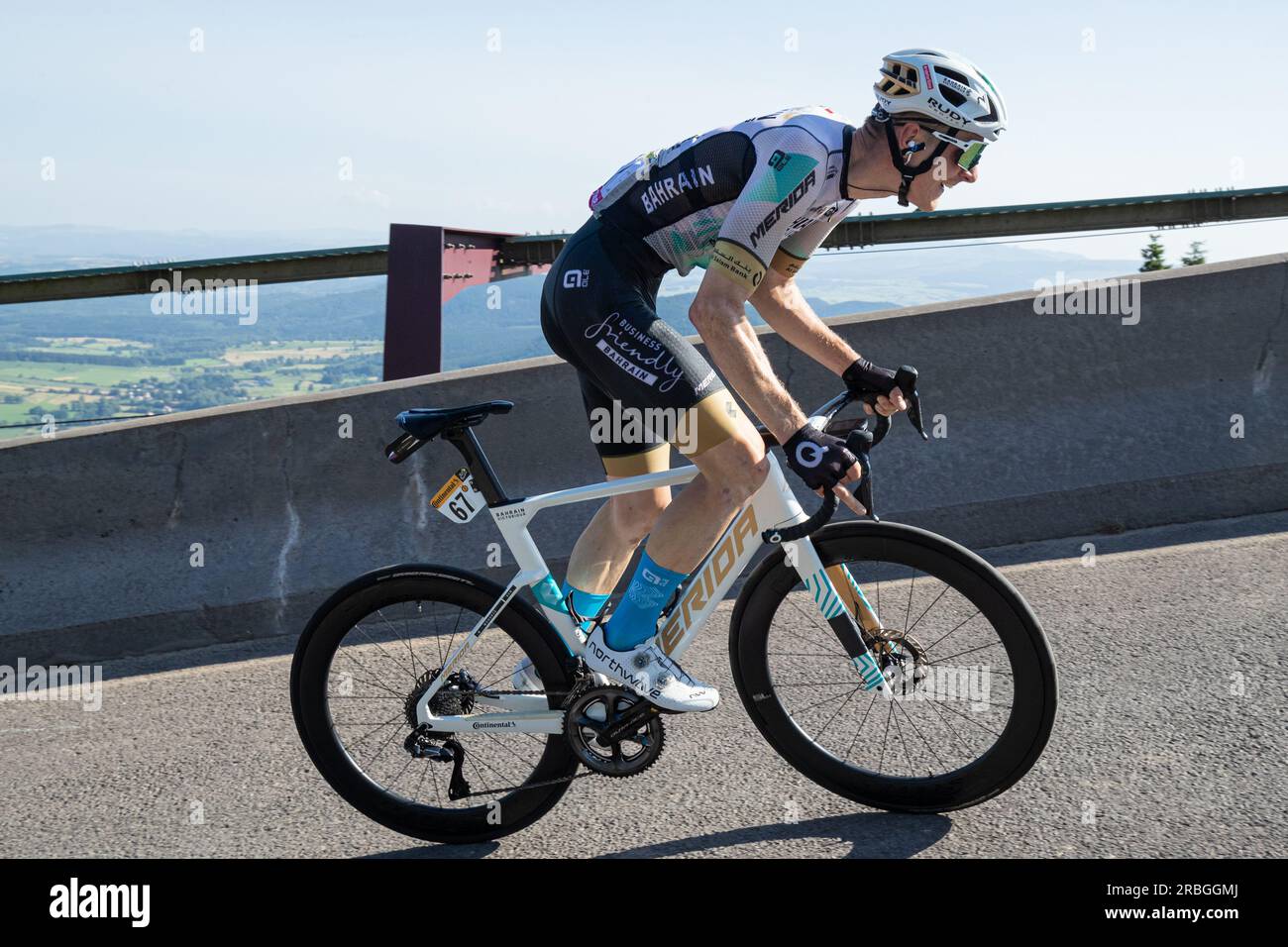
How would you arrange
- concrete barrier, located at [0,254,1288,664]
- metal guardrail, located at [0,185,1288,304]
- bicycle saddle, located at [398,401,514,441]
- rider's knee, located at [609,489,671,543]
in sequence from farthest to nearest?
metal guardrail, located at [0,185,1288,304] < concrete barrier, located at [0,254,1288,664] < rider's knee, located at [609,489,671,543] < bicycle saddle, located at [398,401,514,441]

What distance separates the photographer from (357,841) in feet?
11.7

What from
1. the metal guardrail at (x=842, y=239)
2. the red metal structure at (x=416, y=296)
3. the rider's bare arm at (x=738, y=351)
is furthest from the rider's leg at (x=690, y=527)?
the metal guardrail at (x=842, y=239)

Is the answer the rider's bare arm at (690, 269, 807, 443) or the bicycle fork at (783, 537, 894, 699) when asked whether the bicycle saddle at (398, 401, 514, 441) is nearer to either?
the rider's bare arm at (690, 269, 807, 443)

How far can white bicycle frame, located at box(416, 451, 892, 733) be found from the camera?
346cm

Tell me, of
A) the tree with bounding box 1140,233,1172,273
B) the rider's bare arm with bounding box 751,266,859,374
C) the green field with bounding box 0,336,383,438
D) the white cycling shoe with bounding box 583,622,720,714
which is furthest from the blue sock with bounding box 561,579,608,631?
the green field with bounding box 0,336,383,438

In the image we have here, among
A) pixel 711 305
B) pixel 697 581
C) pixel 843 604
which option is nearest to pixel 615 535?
pixel 697 581

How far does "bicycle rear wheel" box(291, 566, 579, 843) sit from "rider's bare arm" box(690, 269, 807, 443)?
0.90m

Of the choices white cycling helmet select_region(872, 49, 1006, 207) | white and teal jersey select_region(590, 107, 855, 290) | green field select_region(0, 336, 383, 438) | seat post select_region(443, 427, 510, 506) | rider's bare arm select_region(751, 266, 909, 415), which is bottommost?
green field select_region(0, 336, 383, 438)

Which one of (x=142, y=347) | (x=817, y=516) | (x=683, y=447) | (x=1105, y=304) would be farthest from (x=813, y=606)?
(x=142, y=347)

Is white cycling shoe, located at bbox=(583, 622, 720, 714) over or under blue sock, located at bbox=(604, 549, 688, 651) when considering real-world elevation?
under

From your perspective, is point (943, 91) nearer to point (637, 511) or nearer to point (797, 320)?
point (797, 320)

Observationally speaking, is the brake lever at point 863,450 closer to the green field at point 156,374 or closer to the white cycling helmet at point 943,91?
the white cycling helmet at point 943,91

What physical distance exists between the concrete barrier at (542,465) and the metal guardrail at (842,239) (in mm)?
2581

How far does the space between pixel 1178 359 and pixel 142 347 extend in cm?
6495
